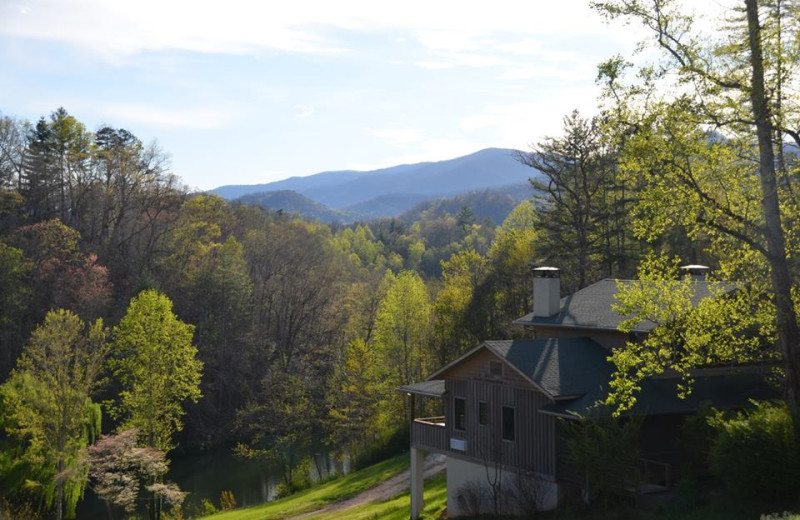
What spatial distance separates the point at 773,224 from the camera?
1681 cm

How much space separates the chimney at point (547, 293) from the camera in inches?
1122

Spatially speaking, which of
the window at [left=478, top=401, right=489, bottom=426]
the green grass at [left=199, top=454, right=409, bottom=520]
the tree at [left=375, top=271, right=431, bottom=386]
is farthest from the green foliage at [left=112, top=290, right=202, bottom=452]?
the window at [left=478, top=401, right=489, bottom=426]

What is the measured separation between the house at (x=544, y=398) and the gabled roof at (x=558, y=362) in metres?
0.03

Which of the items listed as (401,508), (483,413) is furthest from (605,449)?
(401,508)

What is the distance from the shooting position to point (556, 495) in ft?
74.7

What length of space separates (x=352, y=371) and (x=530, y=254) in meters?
13.2

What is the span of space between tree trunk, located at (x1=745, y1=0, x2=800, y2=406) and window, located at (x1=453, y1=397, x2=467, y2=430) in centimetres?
1106

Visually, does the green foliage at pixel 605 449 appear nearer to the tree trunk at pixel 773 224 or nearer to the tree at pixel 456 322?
the tree trunk at pixel 773 224

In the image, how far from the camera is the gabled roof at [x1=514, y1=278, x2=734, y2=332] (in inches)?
980

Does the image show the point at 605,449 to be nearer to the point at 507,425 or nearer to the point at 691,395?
the point at 691,395

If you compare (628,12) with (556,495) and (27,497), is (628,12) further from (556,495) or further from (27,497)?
(27,497)

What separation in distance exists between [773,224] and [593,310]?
416 inches

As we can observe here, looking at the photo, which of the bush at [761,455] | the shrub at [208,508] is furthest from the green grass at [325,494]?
the bush at [761,455]

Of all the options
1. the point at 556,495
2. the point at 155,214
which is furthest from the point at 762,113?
the point at 155,214
